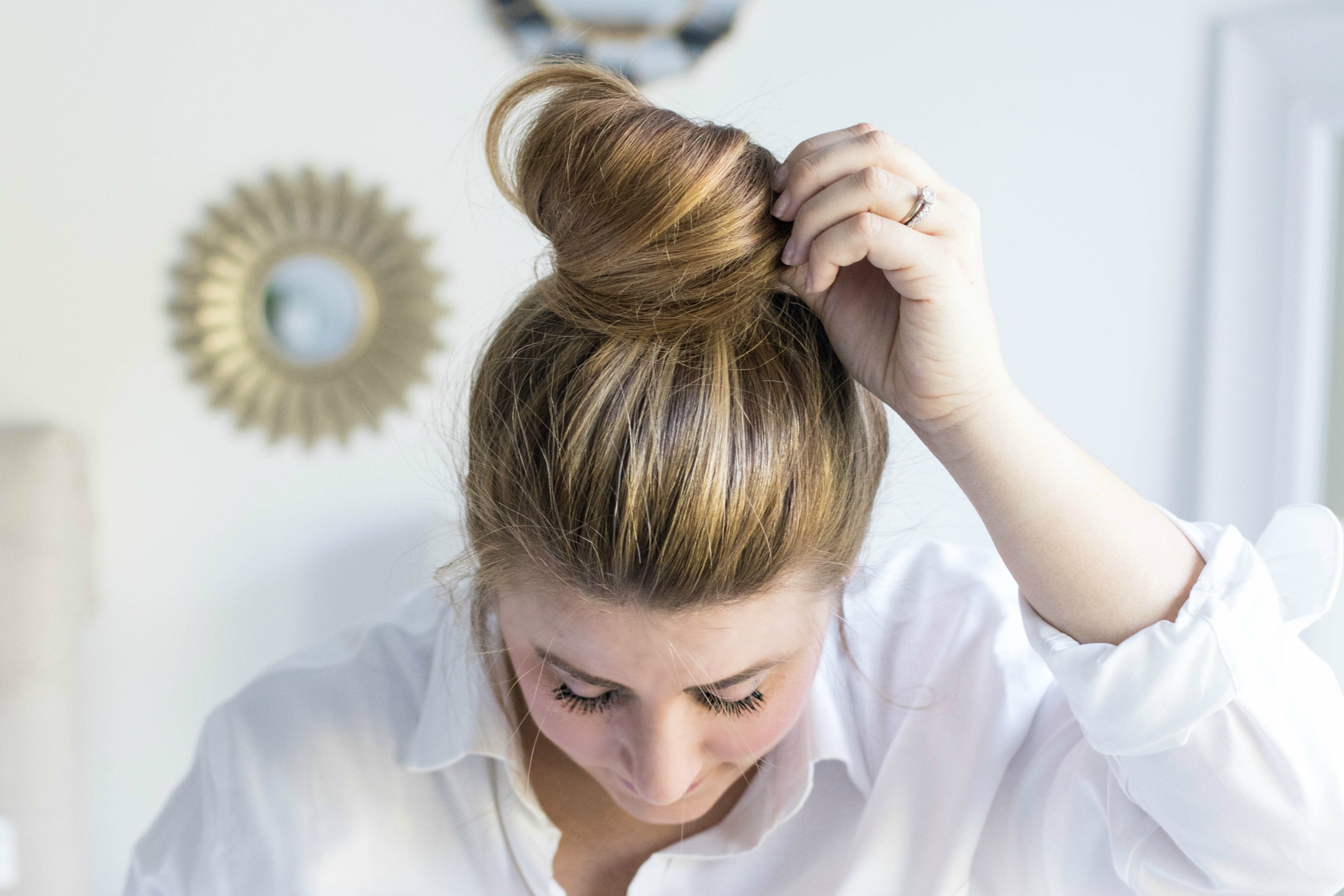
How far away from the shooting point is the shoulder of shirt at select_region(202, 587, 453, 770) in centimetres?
88

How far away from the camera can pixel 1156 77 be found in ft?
3.57

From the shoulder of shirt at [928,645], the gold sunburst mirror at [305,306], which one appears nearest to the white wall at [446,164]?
the gold sunburst mirror at [305,306]

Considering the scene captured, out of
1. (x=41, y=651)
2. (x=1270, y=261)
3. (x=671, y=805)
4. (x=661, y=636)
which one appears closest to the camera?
(x=661, y=636)

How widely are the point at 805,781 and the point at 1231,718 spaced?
35 cm

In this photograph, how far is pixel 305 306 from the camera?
1.18 meters

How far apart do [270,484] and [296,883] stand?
57 cm

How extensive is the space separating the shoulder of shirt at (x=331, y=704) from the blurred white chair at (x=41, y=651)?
1.51ft

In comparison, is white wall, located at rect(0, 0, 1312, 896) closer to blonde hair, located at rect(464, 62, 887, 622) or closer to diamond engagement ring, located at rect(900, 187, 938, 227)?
blonde hair, located at rect(464, 62, 887, 622)

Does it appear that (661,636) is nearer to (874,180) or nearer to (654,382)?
(654,382)

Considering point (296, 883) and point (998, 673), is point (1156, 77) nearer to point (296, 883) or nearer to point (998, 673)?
point (998, 673)

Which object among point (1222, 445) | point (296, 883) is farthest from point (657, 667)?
point (1222, 445)

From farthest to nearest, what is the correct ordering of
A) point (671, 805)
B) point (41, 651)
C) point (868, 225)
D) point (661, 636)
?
point (41, 651) → point (671, 805) → point (661, 636) → point (868, 225)

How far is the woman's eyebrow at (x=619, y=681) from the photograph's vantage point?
0.66 m

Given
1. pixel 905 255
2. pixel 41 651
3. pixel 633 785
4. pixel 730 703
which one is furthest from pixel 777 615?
pixel 41 651
